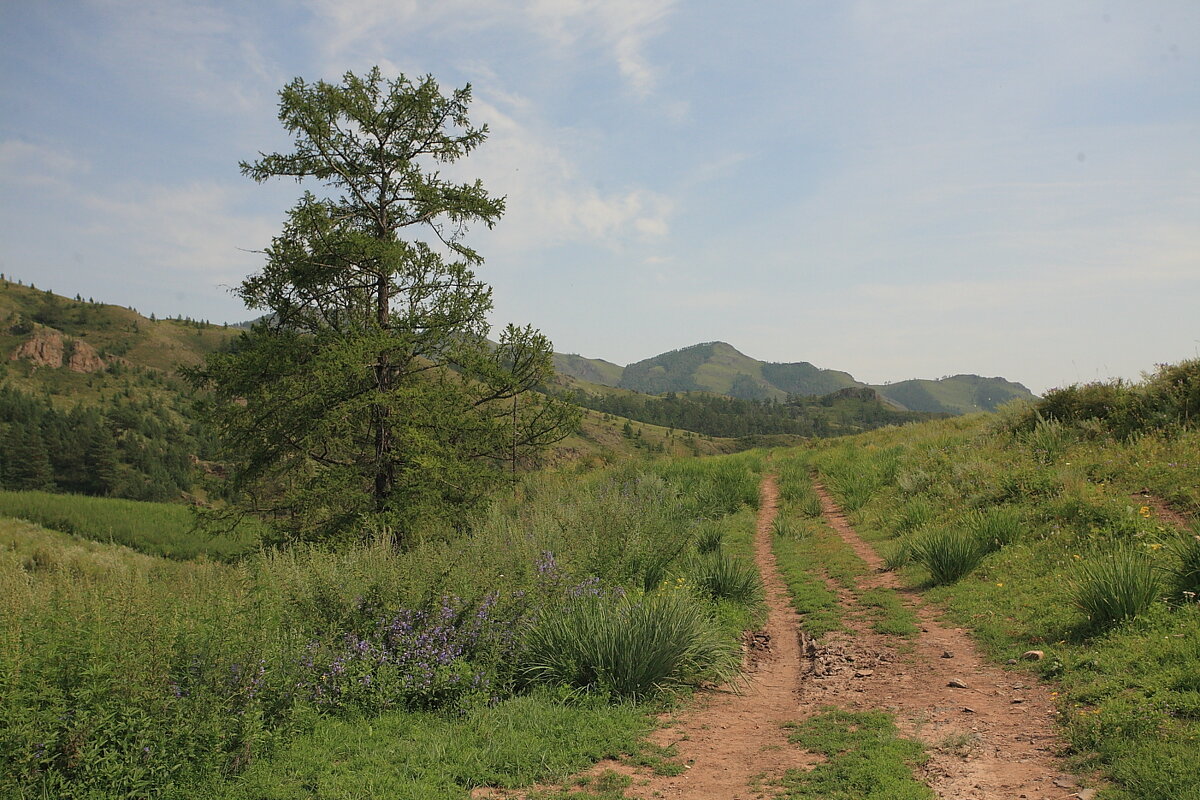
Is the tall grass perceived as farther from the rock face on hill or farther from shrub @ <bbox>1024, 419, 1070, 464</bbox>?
the rock face on hill

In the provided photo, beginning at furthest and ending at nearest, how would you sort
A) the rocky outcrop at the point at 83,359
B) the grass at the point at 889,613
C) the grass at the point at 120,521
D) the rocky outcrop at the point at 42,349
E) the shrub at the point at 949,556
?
1. the rocky outcrop at the point at 83,359
2. the rocky outcrop at the point at 42,349
3. the grass at the point at 120,521
4. the shrub at the point at 949,556
5. the grass at the point at 889,613

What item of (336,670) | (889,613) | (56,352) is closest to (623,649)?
(336,670)

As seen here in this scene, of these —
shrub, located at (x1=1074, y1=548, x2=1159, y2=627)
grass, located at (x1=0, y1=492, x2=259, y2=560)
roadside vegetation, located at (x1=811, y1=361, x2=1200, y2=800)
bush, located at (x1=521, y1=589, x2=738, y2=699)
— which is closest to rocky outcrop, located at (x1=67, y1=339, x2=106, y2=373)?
grass, located at (x1=0, y1=492, x2=259, y2=560)

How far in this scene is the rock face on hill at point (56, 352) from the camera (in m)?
157

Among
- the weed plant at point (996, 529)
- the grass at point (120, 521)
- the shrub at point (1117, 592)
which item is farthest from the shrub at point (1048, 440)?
the grass at point (120, 521)

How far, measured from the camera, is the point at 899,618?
7809 millimetres

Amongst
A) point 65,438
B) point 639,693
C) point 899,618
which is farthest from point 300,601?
point 65,438

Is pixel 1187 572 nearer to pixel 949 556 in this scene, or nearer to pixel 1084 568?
pixel 1084 568

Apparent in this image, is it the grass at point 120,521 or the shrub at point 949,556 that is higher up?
the shrub at point 949,556

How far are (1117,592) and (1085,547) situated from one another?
2.79 metres

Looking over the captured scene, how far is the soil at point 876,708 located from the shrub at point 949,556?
0.91m

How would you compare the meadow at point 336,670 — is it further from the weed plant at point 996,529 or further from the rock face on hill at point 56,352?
the rock face on hill at point 56,352

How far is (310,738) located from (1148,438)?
1269 cm

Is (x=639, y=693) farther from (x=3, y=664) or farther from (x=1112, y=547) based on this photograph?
(x=1112, y=547)
